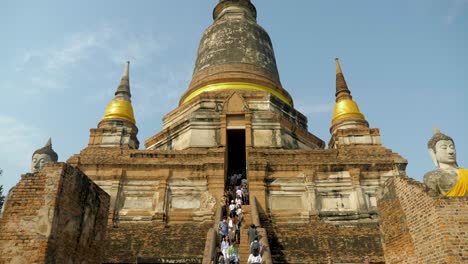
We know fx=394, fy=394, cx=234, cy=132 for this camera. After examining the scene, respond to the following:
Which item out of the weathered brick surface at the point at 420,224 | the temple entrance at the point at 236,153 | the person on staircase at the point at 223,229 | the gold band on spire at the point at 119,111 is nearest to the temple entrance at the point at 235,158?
the temple entrance at the point at 236,153

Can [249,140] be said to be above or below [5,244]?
above

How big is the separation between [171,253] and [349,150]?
28.2ft

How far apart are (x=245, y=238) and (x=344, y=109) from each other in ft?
38.3

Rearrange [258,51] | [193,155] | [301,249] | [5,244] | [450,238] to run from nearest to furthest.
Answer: [5,244]
[450,238]
[301,249]
[193,155]
[258,51]

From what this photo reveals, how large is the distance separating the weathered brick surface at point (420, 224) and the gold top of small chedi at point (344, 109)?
10.4 metres

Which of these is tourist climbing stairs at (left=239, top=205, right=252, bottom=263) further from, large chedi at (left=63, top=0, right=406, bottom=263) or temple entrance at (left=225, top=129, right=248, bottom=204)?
temple entrance at (left=225, top=129, right=248, bottom=204)

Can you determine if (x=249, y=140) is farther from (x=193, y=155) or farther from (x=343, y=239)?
(x=343, y=239)

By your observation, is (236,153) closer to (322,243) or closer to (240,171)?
(240,171)

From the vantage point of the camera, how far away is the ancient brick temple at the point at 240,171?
11.4 metres

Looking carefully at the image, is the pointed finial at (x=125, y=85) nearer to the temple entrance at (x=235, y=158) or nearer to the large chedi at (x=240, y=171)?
the large chedi at (x=240, y=171)

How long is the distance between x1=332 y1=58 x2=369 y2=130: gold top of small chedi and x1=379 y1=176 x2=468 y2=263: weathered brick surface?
10.4m

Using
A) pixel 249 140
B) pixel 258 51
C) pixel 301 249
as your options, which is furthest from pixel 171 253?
pixel 258 51

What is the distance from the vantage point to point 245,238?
1048cm

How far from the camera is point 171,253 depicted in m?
11.0
